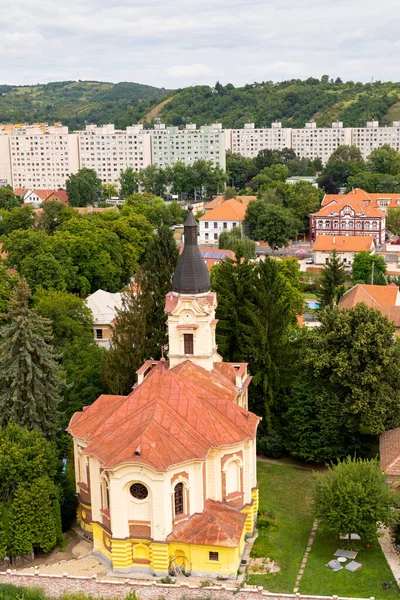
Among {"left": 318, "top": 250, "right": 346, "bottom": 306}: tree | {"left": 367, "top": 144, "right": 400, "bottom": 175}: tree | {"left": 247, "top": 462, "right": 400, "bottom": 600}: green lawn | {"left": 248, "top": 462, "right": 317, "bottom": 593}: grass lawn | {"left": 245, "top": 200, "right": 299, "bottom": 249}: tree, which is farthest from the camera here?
{"left": 367, "top": 144, "right": 400, "bottom": 175}: tree

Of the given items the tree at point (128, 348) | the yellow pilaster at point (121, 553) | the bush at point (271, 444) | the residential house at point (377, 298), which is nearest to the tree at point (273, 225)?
the residential house at point (377, 298)

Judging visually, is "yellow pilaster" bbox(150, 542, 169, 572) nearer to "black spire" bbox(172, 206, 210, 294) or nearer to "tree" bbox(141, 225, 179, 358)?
"black spire" bbox(172, 206, 210, 294)

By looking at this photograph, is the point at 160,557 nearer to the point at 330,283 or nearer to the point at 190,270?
the point at 190,270

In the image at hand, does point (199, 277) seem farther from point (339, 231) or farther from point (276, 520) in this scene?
point (339, 231)

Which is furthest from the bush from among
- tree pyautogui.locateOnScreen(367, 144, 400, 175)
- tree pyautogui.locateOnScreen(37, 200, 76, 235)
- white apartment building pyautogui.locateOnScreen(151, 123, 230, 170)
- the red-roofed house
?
white apartment building pyautogui.locateOnScreen(151, 123, 230, 170)

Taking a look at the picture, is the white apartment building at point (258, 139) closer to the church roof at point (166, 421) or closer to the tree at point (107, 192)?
the tree at point (107, 192)

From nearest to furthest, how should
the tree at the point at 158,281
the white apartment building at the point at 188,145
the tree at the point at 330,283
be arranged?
1. the tree at the point at 158,281
2. the tree at the point at 330,283
3. the white apartment building at the point at 188,145

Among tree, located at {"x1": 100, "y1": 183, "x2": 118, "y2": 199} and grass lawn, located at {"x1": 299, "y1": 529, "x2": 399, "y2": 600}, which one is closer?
grass lawn, located at {"x1": 299, "y1": 529, "x2": 399, "y2": 600}
